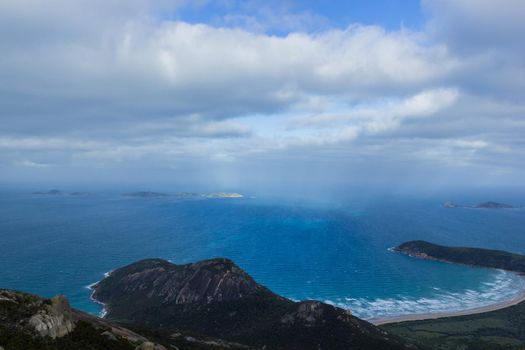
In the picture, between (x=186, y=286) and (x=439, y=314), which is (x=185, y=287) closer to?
(x=186, y=286)

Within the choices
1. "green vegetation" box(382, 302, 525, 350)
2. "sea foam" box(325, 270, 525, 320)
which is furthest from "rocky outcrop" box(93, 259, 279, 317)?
"green vegetation" box(382, 302, 525, 350)

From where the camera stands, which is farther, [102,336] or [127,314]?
[127,314]

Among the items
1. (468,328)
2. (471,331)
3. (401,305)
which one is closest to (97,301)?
(401,305)

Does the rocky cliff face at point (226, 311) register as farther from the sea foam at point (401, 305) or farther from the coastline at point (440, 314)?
the sea foam at point (401, 305)

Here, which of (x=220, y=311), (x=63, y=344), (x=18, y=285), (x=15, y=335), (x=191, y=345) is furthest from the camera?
(x=18, y=285)

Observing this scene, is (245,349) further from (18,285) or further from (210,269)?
(18,285)

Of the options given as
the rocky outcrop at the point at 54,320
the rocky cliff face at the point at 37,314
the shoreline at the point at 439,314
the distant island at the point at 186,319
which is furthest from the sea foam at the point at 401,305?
the rocky cliff face at the point at 37,314

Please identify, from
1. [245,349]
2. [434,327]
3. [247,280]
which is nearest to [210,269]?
[247,280]
